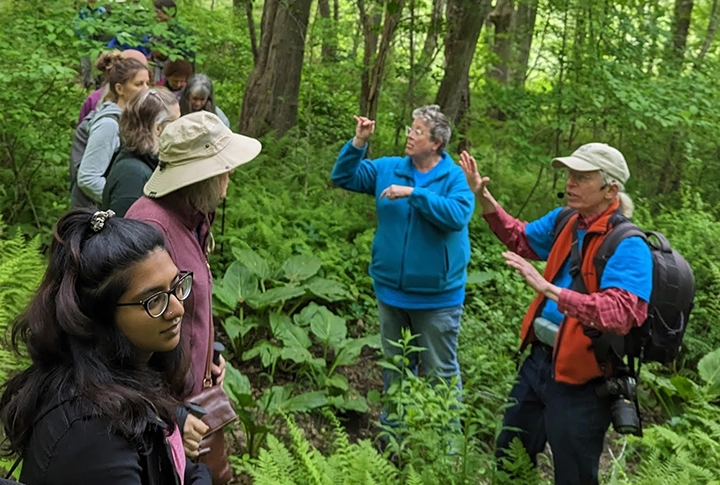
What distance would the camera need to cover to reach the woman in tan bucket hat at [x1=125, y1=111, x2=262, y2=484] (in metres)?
2.61

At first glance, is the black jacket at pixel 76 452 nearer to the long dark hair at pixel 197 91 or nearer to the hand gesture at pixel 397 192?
the hand gesture at pixel 397 192

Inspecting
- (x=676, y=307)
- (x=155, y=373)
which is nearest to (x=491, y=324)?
(x=676, y=307)

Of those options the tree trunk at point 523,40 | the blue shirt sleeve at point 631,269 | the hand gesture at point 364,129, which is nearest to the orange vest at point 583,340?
the blue shirt sleeve at point 631,269

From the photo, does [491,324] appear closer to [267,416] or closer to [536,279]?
[267,416]

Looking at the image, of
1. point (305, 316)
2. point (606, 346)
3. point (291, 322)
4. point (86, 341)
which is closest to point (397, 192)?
point (606, 346)

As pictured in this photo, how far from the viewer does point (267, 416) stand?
4629 millimetres

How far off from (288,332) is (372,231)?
7.73 ft

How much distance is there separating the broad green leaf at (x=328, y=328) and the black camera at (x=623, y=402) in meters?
2.39

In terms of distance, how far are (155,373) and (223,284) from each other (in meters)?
3.90

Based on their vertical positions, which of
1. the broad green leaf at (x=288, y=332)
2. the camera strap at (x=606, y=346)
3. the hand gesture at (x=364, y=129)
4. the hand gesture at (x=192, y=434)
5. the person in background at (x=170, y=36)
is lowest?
the broad green leaf at (x=288, y=332)

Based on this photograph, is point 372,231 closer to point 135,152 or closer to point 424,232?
point 424,232

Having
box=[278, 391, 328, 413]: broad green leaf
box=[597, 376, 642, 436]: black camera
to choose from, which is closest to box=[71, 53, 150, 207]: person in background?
box=[278, 391, 328, 413]: broad green leaf

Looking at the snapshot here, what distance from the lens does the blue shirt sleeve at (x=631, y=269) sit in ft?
10.1

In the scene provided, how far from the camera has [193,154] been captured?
8.77ft
